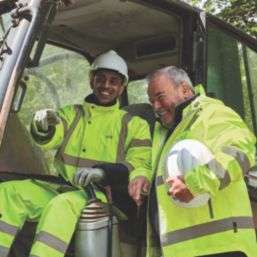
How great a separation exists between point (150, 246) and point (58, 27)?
1.85 meters

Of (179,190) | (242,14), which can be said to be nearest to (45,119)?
(179,190)

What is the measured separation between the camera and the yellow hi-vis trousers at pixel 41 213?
2.57 m

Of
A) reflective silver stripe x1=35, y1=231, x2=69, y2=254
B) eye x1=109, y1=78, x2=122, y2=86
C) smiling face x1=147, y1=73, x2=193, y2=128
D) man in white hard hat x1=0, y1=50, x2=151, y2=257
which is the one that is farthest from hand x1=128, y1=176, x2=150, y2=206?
eye x1=109, y1=78, x2=122, y2=86

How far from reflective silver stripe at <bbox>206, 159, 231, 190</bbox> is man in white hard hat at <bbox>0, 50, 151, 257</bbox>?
1.95 feet

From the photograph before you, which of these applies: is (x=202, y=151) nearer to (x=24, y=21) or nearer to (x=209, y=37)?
(x=24, y=21)

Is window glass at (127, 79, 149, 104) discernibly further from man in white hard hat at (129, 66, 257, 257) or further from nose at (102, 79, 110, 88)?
man in white hard hat at (129, 66, 257, 257)

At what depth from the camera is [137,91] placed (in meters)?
4.51

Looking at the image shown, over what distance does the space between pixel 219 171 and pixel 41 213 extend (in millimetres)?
920

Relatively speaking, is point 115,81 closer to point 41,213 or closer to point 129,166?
point 129,166

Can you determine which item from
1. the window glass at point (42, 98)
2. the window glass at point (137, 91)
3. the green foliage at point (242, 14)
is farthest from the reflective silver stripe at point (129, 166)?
the green foliage at point (242, 14)

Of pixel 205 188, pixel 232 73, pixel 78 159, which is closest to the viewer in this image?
pixel 205 188

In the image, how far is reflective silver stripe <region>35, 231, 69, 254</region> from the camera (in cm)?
256

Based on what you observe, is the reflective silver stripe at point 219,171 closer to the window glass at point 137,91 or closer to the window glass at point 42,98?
the window glass at point 42,98

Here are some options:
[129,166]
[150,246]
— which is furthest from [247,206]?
[129,166]
